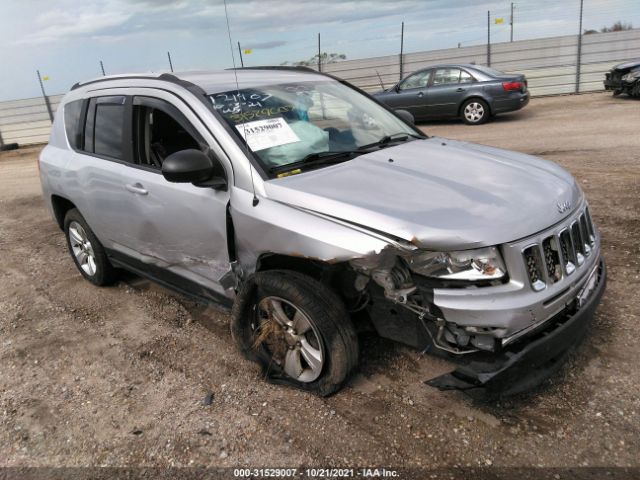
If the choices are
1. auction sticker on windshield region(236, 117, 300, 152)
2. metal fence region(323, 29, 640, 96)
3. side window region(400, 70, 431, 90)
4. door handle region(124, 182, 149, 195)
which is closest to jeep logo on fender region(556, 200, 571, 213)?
auction sticker on windshield region(236, 117, 300, 152)

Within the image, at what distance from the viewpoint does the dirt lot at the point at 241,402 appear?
2591 millimetres

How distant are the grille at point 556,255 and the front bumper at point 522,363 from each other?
0.23m

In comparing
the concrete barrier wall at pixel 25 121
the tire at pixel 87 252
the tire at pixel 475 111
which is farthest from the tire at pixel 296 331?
the concrete barrier wall at pixel 25 121

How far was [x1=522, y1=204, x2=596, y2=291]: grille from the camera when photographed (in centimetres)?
249

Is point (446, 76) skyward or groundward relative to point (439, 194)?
groundward

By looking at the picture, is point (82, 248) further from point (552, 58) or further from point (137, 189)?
point (552, 58)

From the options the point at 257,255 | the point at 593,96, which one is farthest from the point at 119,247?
the point at 593,96

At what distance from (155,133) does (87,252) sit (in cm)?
177

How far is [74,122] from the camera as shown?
455 cm

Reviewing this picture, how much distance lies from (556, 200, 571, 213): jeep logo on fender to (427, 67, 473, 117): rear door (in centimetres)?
1042

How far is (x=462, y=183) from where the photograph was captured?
2840 millimetres

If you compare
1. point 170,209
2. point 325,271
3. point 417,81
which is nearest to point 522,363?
point 325,271

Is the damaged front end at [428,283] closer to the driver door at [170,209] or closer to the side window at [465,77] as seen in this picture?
the driver door at [170,209]

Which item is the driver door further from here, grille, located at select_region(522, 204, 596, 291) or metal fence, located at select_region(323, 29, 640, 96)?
metal fence, located at select_region(323, 29, 640, 96)
